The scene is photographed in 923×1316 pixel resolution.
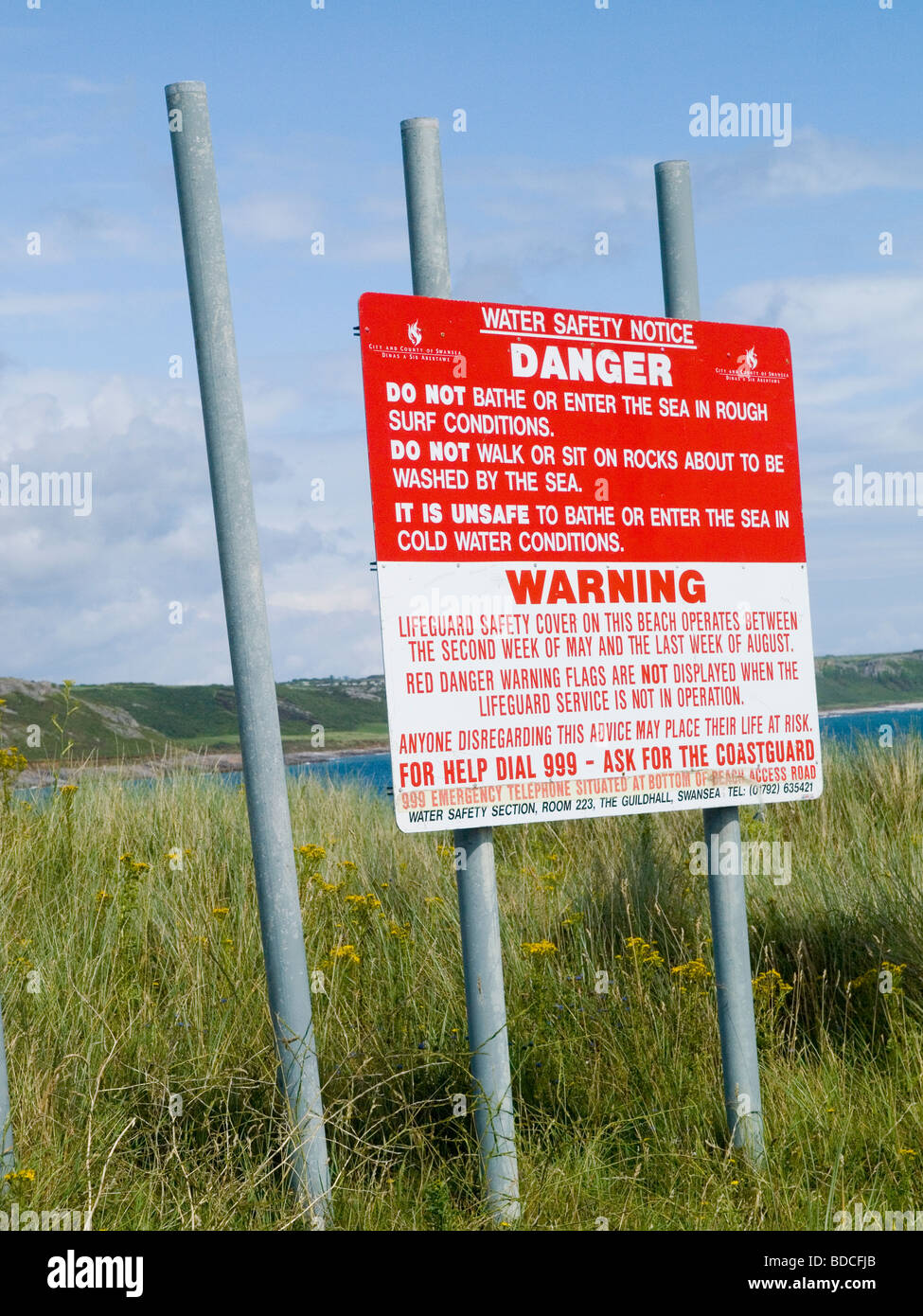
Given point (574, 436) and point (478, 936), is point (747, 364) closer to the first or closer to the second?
point (574, 436)

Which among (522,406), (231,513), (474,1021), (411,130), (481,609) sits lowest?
(474,1021)

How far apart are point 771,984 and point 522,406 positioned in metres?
2.46

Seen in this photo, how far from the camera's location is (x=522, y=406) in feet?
12.2

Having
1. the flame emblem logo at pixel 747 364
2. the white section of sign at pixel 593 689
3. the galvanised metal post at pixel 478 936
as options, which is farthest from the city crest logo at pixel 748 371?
the galvanised metal post at pixel 478 936

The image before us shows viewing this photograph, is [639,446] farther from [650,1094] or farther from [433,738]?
[650,1094]

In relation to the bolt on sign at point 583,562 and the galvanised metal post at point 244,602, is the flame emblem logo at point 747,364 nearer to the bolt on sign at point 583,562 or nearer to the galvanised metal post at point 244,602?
the bolt on sign at point 583,562

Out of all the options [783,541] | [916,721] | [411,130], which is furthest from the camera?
[916,721]

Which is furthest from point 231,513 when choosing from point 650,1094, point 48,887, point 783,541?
point 48,887

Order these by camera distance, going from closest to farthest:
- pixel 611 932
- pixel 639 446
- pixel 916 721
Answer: pixel 639 446, pixel 611 932, pixel 916 721

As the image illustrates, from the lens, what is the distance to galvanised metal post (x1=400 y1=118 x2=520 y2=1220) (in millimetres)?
3508

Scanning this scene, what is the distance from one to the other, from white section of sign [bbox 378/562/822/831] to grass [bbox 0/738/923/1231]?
0.99m

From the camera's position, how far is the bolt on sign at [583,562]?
3.48m

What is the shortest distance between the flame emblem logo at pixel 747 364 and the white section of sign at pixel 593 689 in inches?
28.2

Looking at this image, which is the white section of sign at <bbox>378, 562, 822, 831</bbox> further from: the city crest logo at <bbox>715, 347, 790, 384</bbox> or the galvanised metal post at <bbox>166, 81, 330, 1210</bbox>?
the city crest logo at <bbox>715, 347, 790, 384</bbox>
